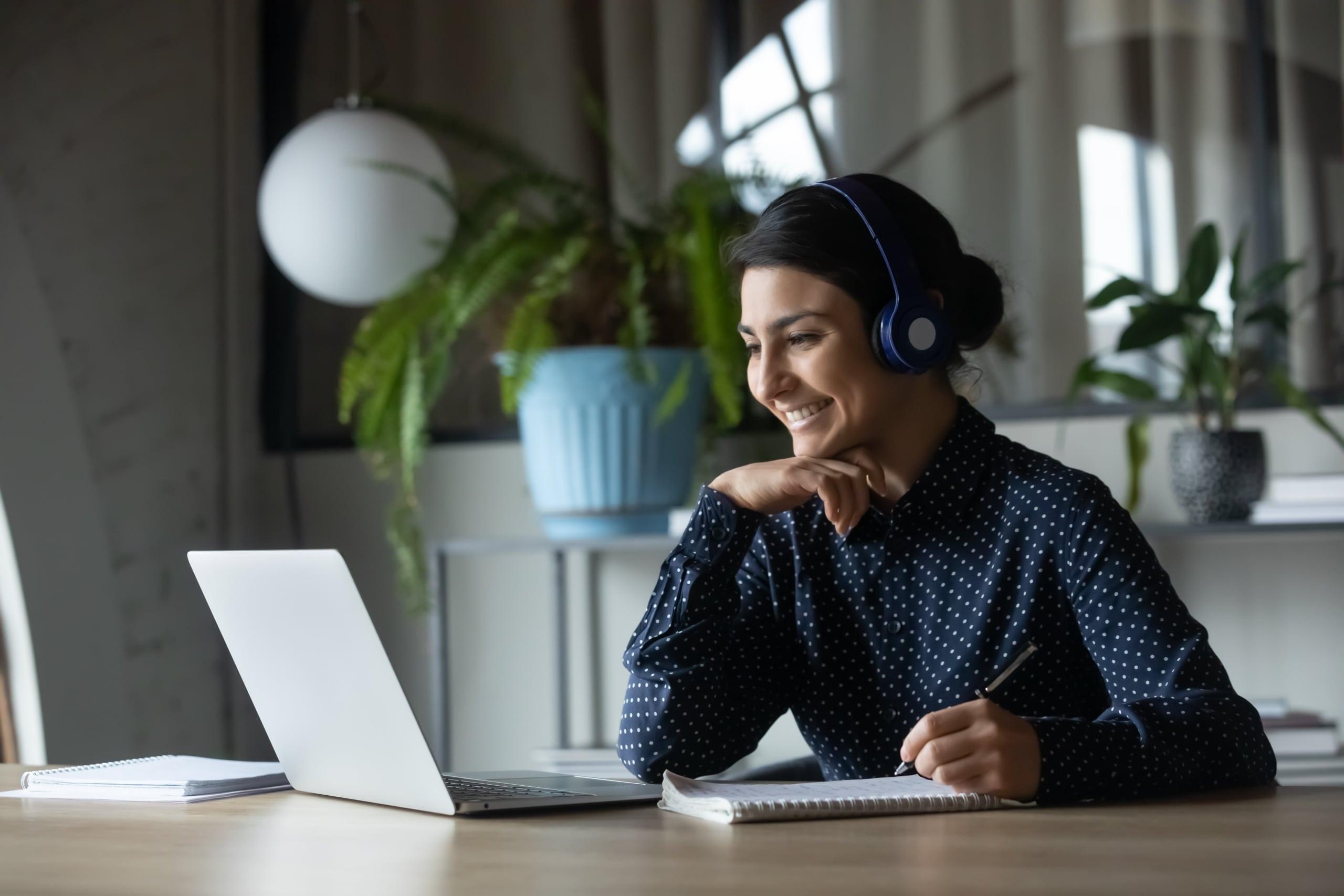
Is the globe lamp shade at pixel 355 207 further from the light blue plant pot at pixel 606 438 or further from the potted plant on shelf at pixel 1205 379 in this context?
the potted plant on shelf at pixel 1205 379

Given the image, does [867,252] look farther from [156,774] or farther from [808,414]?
[156,774]

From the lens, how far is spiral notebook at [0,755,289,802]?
46.3 inches

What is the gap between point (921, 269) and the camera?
4.80 feet

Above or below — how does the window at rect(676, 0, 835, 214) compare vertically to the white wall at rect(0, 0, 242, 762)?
above

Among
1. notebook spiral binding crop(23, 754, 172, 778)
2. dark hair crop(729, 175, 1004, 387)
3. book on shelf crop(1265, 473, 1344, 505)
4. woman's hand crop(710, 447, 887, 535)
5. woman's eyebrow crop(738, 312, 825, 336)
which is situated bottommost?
notebook spiral binding crop(23, 754, 172, 778)

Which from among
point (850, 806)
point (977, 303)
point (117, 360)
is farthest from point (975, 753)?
point (117, 360)

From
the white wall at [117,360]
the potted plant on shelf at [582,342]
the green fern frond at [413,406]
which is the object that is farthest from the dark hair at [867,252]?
the white wall at [117,360]

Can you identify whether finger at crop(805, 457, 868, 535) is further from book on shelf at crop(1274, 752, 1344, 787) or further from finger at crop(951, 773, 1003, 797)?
book on shelf at crop(1274, 752, 1344, 787)

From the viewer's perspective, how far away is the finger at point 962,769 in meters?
1.02

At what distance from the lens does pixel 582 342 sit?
2473 millimetres

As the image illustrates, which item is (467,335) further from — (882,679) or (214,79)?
(882,679)

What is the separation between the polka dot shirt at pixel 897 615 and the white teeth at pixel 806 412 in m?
0.12

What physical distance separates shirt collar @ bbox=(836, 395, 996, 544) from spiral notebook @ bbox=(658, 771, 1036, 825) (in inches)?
15.5

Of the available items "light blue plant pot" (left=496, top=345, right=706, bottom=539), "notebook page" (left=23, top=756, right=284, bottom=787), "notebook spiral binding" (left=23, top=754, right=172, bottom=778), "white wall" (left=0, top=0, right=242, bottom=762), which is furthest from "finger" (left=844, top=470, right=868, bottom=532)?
"white wall" (left=0, top=0, right=242, bottom=762)
